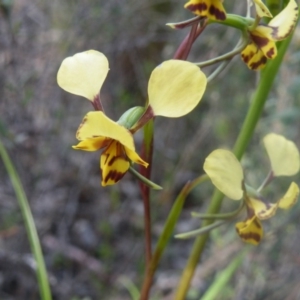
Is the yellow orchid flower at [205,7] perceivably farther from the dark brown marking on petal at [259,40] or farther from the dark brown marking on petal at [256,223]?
the dark brown marking on petal at [256,223]

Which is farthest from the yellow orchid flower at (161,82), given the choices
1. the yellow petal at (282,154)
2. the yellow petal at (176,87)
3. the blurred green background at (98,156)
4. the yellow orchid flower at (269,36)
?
the blurred green background at (98,156)

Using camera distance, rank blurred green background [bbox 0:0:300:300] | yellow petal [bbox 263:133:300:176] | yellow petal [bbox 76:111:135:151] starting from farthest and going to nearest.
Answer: blurred green background [bbox 0:0:300:300]
yellow petal [bbox 263:133:300:176]
yellow petal [bbox 76:111:135:151]

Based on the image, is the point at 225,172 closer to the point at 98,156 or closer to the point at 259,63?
the point at 259,63

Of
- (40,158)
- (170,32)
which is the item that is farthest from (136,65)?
(40,158)

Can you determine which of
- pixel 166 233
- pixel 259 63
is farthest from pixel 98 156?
pixel 259 63

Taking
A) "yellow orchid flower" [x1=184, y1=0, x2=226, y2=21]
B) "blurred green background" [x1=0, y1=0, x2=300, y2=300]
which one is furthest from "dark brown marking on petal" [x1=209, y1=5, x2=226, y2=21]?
"blurred green background" [x1=0, y1=0, x2=300, y2=300]

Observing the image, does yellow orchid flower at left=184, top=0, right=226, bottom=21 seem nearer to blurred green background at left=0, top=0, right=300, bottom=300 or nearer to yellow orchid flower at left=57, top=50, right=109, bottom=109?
yellow orchid flower at left=57, top=50, right=109, bottom=109
